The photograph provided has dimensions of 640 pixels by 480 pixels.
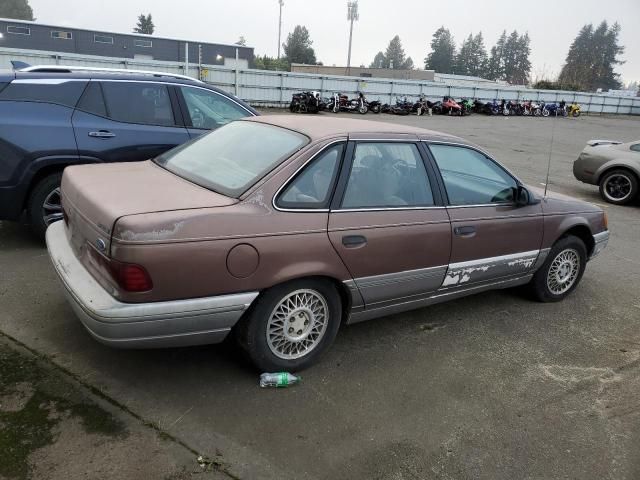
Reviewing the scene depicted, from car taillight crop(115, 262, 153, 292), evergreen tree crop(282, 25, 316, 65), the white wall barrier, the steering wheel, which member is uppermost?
evergreen tree crop(282, 25, 316, 65)

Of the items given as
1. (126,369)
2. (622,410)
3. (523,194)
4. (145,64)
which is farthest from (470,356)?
(145,64)

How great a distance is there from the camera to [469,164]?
4219 mm

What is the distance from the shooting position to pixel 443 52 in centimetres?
11656

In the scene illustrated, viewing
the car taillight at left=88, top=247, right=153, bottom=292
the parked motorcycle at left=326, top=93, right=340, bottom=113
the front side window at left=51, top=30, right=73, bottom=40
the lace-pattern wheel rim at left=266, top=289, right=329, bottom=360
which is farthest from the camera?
the front side window at left=51, top=30, right=73, bottom=40

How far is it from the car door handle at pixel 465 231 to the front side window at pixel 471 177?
193 millimetres

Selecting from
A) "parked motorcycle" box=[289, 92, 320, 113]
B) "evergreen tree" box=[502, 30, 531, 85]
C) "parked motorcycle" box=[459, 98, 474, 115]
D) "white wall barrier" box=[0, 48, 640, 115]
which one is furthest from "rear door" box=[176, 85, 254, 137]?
"evergreen tree" box=[502, 30, 531, 85]

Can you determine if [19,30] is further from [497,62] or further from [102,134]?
[497,62]

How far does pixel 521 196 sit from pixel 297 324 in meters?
2.19

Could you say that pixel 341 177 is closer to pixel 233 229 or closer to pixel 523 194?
pixel 233 229

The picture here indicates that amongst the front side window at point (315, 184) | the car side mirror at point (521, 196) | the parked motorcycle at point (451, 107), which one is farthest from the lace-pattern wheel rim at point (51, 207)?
the parked motorcycle at point (451, 107)

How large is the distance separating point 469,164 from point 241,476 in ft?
9.38

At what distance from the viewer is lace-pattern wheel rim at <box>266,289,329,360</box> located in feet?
10.6

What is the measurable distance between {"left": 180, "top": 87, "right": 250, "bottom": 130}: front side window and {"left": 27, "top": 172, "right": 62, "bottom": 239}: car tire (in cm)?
156

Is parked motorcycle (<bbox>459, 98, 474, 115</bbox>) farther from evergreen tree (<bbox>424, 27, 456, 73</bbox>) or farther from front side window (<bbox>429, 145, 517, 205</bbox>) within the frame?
evergreen tree (<bbox>424, 27, 456, 73</bbox>)
